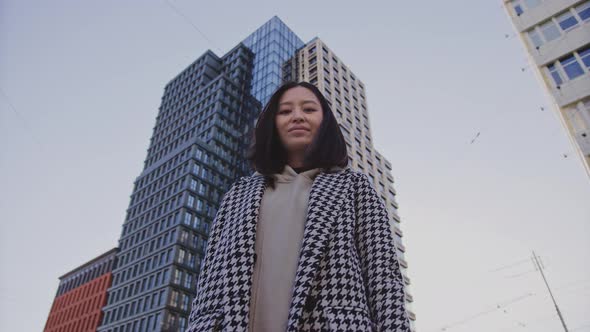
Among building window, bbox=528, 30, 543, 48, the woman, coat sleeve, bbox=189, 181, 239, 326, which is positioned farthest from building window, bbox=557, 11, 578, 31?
coat sleeve, bbox=189, 181, 239, 326

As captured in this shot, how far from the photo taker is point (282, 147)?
2635 mm

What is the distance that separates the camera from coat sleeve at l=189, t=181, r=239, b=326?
6.01 feet

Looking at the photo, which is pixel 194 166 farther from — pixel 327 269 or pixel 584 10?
pixel 327 269

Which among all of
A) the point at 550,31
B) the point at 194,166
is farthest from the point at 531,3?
the point at 194,166

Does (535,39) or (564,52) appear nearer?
(564,52)

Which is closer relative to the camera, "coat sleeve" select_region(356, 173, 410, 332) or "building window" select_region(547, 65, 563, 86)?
"coat sleeve" select_region(356, 173, 410, 332)

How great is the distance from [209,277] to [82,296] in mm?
88231

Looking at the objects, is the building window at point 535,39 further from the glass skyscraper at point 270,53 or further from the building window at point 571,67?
the glass skyscraper at point 270,53

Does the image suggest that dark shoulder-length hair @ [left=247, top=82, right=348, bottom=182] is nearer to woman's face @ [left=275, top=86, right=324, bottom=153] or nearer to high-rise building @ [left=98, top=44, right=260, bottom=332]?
woman's face @ [left=275, top=86, right=324, bottom=153]

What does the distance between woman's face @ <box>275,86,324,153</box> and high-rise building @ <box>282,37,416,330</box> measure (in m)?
47.5

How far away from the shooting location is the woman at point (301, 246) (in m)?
1.68

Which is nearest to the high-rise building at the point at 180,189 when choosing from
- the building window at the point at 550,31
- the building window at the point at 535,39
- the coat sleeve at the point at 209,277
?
the building window at the point at 535,39

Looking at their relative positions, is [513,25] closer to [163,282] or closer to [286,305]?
[286,305]

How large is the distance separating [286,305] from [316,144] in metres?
1.04
